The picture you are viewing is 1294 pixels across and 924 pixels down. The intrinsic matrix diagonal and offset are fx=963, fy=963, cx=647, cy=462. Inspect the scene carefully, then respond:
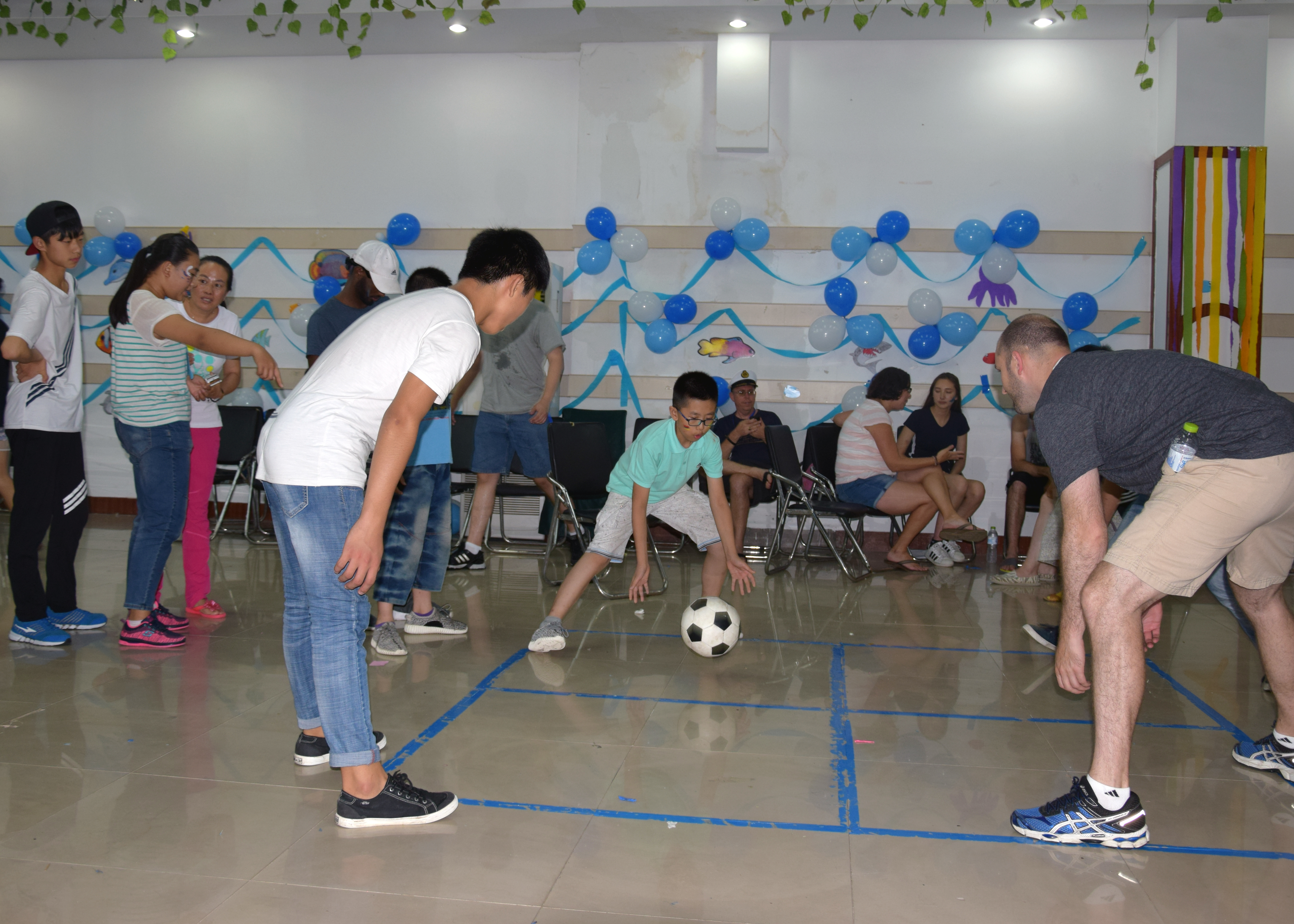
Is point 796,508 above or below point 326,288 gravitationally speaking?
below

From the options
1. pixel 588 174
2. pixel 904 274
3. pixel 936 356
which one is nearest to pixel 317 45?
pixel 588 174

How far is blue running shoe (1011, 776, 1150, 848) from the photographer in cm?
235

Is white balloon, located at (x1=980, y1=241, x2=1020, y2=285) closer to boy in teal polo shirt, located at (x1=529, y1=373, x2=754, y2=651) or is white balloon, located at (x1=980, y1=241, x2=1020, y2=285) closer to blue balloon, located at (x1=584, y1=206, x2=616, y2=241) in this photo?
blue balloon, located at (x1=584, y1=206, x2=616, y2=241)

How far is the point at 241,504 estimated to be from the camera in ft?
26.8

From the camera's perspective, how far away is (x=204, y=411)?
14.2 ft

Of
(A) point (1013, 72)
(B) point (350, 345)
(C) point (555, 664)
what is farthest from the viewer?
(A) point (1013, 72)

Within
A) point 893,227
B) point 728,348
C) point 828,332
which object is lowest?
point 728,348

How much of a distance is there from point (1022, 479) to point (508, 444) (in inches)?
141

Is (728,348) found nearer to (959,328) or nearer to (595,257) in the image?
(595,257)

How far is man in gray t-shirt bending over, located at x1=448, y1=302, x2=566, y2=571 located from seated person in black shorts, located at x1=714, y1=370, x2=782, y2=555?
128cm

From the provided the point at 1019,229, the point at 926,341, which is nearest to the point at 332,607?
the point at 926,341

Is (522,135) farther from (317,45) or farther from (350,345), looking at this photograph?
(350,345)

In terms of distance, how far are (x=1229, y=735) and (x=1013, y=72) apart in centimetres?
570

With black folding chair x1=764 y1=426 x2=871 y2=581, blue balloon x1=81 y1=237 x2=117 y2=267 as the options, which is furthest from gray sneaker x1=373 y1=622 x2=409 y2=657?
blue balloon x1=81 y1=237 x2=117 y2=267
